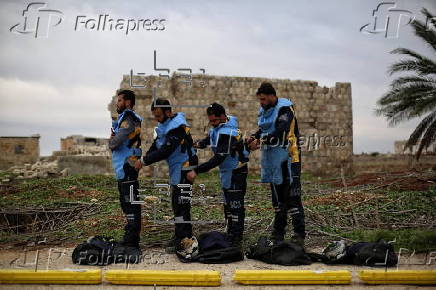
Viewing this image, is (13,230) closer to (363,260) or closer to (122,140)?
(122,140)

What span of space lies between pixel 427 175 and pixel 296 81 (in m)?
5.96

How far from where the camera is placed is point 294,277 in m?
4.74

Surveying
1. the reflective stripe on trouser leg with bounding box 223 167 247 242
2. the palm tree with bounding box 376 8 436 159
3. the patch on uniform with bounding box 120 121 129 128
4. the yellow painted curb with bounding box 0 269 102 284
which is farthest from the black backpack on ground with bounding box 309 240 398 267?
the palm tree with bounding box 376 8 436 159

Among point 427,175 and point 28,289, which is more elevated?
point 427,175

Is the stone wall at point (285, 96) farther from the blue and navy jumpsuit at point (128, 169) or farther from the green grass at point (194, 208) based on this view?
the blue and navy jumpsuit at point (128, 169)

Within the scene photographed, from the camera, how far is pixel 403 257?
5820mm

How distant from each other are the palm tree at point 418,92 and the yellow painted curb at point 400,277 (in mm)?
8082

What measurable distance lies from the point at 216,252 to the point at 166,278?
3.30ft

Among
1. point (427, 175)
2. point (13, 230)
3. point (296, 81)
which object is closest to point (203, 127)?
point (296, 81)

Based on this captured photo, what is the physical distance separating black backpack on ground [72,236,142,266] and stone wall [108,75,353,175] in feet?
31.1

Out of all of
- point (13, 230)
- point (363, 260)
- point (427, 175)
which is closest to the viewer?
point (363, 260)

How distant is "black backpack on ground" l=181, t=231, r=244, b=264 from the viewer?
5.57m

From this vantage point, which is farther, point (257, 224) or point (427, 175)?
point (427, 175)

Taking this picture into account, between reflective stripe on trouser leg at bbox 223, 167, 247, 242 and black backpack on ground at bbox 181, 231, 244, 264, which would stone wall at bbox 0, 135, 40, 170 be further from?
black backpack on ground at bbox 181, 231, 244, 264
